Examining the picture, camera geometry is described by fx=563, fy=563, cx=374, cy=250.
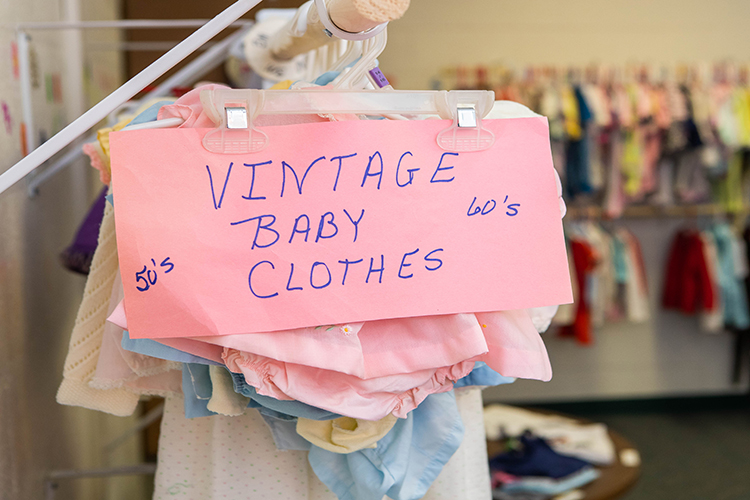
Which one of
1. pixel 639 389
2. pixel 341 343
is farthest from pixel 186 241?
pixel 639 389

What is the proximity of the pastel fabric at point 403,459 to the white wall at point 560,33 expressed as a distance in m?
2.72

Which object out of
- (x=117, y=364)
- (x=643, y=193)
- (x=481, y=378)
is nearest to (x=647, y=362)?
(x=643, y=193)

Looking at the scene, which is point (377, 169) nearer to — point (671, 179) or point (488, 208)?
point (488, 208)

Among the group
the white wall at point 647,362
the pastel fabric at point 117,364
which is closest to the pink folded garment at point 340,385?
the pastel fabric at point 117,364

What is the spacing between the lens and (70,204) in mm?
1170

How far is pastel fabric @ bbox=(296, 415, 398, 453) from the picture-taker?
0.52m

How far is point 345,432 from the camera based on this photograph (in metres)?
0.52

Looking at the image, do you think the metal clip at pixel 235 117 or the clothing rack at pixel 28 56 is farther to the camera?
the clothing rack at pixel 28 56

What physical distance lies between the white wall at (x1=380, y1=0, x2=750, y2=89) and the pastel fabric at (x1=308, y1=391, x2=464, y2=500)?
272 centimetres

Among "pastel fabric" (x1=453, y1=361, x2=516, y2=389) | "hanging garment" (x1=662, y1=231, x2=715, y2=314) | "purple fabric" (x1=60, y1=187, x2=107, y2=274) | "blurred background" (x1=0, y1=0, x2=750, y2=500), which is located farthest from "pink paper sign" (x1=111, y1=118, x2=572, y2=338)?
"hanging garment" (x1=662, y1=231, x2=715, y2=314)

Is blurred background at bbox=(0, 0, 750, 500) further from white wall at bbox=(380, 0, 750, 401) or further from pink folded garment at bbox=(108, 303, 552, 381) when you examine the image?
pink folded garment at bbox=(108, 303, 552, 381)

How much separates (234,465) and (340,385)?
230mm

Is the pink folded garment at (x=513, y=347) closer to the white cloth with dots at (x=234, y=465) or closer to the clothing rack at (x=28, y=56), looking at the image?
the white cloth with dots at (x=234, y=465)

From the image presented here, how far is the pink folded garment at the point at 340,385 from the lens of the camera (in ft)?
1.51
